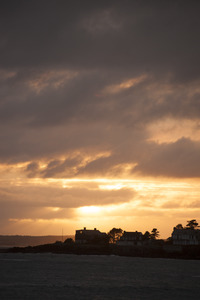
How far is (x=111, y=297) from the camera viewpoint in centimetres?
6419

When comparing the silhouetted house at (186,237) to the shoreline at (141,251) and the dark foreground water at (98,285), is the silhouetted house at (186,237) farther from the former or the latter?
the dark foreground water at (98,285)

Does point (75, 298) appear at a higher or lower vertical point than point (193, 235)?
lower

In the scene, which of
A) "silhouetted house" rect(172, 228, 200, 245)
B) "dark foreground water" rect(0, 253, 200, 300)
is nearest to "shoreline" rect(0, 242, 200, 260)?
"silhouetted house" rect(172, 228, 200, 245)

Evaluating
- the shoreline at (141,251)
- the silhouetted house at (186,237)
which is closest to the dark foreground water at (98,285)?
the shoreline at (141,251)

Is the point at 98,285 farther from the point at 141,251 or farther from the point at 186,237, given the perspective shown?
the point at 186,237

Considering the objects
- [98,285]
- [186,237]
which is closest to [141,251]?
[186,237]

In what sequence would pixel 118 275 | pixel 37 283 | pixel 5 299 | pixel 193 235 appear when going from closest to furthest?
pixel 5 299 → pixel 37 283 → pixel 118 275 → pixel 193 235

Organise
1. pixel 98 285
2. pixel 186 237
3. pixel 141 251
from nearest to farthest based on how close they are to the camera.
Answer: pixel 98 285
pixel 141 251
pixel 186 237

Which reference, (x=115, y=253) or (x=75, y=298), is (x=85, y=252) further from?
(x=75, y=298)

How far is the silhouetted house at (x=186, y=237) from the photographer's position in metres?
185

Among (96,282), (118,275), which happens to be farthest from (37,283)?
(118,275)

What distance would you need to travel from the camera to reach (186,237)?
187 m

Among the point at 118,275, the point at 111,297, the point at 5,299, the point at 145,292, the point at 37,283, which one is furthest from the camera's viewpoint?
the point at 118,275

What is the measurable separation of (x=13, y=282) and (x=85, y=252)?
381 ft
